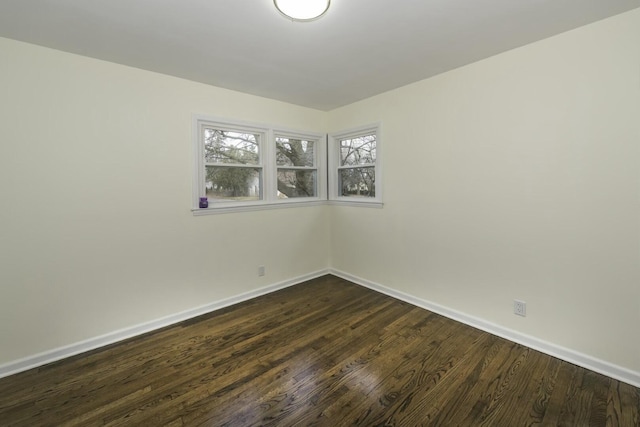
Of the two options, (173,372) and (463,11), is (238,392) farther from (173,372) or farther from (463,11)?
(463,11)

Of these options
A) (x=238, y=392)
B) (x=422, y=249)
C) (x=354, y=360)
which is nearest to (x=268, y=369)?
(x=238, y=392)

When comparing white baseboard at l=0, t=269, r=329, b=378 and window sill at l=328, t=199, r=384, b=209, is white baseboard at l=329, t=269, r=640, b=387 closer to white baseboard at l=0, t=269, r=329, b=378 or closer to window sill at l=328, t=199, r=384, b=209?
window sill at l=328, t=199, r=384, b=209

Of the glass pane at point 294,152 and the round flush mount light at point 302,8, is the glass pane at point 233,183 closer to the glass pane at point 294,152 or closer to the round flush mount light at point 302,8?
the glass pane at point 294,152

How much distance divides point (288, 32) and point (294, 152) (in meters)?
1.90

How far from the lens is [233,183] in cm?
323

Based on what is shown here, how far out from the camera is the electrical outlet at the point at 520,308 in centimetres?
229

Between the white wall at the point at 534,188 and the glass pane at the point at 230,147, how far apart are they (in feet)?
5.37

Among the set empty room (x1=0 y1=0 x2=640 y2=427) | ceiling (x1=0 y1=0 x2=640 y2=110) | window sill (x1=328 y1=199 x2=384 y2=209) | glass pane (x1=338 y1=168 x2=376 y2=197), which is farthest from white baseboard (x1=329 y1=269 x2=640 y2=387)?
ceiling (x1=0 y1=0 x2=640 y2=110)

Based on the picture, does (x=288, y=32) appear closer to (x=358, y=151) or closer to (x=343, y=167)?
(x=358, y=151)

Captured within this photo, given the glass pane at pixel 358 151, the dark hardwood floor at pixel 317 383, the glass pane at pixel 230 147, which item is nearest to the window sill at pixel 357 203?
the glass pane at pixel 358 151

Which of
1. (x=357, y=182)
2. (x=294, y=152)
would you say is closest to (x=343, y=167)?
(x=357, y=182)

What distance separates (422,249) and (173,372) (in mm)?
2518

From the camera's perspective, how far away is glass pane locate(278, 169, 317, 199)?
3.69 metres

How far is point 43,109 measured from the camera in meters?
2.08
